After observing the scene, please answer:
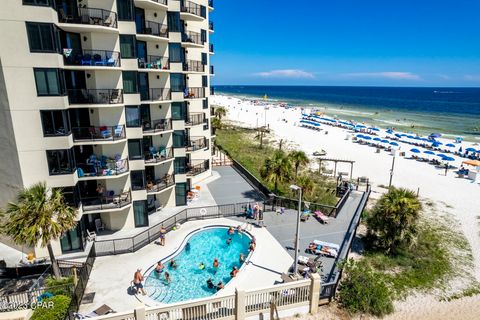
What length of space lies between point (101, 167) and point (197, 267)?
35.5 ft

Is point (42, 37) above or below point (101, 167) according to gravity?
above

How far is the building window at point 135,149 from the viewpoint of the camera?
24562mm

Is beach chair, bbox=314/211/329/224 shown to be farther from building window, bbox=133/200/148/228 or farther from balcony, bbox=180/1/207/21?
balcony, bbox=180/1/207/21

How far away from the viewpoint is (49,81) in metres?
19.1

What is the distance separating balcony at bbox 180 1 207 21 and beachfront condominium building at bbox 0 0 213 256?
192 mm

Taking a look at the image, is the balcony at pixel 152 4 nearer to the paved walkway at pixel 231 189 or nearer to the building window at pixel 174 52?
the building window at pixel 174 52

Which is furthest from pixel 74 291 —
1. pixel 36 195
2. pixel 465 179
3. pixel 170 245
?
pixel 465 179

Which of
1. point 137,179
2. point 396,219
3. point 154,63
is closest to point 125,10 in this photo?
point 154,63

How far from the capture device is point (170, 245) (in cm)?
2334

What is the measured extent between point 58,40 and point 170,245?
54.4 ft

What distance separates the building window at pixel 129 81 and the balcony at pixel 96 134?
3.07 m

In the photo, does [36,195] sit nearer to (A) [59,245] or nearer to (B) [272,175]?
(A) [59,245]

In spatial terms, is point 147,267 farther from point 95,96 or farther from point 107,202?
point 95,96

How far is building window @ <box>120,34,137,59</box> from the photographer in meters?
22.8
